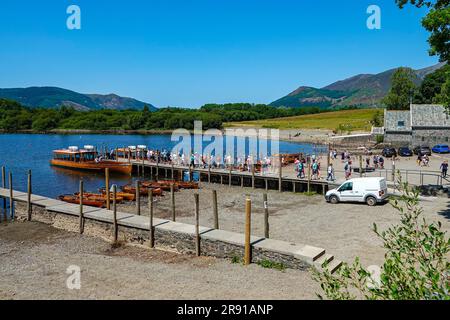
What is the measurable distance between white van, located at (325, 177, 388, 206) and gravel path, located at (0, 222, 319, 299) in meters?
13.5

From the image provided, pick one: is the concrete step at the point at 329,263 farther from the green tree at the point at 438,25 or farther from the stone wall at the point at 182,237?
the green tree at the point at 438,25

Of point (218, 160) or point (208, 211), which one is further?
point (218, 160)

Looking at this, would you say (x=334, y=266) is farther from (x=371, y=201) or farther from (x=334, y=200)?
(x=334, y=200)

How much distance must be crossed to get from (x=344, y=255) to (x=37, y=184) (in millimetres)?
39361

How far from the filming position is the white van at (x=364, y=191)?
85.3 ft

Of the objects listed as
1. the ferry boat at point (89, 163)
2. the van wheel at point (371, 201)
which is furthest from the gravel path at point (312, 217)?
the ferry boat at point (89, 163)

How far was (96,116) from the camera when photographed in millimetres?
182000

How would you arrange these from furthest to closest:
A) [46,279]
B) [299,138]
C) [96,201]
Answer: [299,138] < [96,201] < [46,279]

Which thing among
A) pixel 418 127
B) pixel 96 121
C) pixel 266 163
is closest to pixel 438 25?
pixel 266 163

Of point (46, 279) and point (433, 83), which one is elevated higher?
point (433, 83)

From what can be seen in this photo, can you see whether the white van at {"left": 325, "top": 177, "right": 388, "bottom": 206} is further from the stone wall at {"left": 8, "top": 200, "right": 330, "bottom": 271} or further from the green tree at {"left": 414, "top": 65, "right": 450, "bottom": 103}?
the green tree at {"left": 414, "top": 65, "right": 450, "bottom": 103}

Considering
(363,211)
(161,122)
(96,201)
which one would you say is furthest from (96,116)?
(363,211)

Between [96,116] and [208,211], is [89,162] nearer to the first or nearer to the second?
[208,211]

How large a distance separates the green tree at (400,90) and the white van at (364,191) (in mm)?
73693
